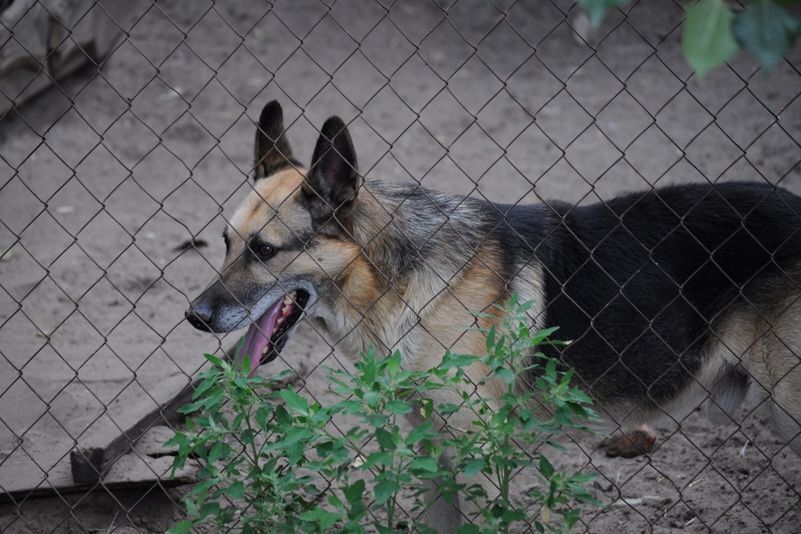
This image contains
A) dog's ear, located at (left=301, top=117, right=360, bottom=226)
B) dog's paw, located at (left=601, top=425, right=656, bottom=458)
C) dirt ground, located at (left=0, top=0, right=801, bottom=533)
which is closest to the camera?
dog's ear, located at (left=301, top=117, right=360, bottom=226)

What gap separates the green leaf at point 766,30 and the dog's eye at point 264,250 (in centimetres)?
248

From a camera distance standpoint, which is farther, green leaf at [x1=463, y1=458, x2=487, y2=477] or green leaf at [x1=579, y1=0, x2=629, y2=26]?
green leaf at [x1=463, y1=458, x2=487, y2=477]

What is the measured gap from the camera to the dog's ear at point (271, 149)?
3.91 metres

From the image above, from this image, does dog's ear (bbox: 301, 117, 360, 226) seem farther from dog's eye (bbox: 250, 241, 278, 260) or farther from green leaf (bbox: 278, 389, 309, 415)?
green leaf (bbox: 278, 389, 309, 415)

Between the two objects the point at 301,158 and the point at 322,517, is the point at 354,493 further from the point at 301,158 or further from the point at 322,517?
the point at 301,158

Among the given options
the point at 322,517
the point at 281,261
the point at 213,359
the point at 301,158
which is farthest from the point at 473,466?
the point at 301,158

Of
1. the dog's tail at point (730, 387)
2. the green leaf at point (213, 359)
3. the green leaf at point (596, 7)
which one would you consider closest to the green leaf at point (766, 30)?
the green leaf at point (596, 7)

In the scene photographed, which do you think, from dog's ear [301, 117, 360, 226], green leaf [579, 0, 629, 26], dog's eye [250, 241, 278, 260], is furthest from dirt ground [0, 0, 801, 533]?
green leaf [579, 0, 629, 26]

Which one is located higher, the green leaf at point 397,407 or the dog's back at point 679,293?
the green leaf at point 397,407

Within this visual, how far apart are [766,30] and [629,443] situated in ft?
11.1

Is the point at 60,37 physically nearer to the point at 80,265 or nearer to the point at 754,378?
the point at 80,265

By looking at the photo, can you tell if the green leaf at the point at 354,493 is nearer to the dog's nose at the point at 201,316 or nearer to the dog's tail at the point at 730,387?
the dog's nose at the point at 201,316

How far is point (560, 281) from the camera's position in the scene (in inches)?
142

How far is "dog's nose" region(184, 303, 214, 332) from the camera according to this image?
352 cm
